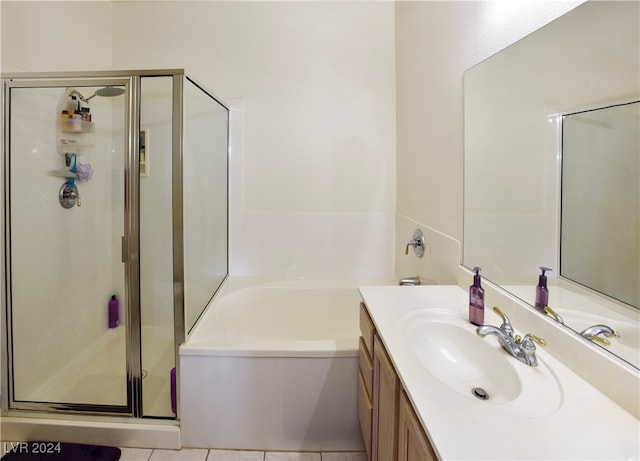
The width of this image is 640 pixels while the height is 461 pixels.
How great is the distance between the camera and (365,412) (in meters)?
1.24

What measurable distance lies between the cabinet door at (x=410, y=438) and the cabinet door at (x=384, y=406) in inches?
1.5

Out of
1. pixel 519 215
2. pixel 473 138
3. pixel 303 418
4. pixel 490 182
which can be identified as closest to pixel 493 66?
pixel 473 138

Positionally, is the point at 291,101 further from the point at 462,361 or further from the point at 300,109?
the point at 462,361

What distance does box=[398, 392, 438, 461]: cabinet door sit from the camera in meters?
0.62

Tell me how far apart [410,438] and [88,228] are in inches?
90.2

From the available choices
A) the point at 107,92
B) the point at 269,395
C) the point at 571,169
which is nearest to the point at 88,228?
the point at 107,92

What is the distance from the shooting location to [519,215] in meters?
1.08

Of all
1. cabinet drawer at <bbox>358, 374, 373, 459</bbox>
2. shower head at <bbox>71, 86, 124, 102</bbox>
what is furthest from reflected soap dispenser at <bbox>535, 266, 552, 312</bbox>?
shower head at <bbox>71, 86, 124, 102</bbox>

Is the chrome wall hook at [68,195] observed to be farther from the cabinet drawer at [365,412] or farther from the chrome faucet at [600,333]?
the chrome faucet at [600,333]

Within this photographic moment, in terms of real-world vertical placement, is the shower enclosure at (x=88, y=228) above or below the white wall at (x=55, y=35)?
below

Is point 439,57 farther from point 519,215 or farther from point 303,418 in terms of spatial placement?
point 303,418

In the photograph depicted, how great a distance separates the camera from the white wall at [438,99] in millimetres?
1177

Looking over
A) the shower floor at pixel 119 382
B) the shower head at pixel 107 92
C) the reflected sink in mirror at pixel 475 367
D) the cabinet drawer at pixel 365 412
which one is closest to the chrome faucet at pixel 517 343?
the reflected sink in mirror at pixel 475 367

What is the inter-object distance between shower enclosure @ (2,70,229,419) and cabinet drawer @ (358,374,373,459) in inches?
34.5
